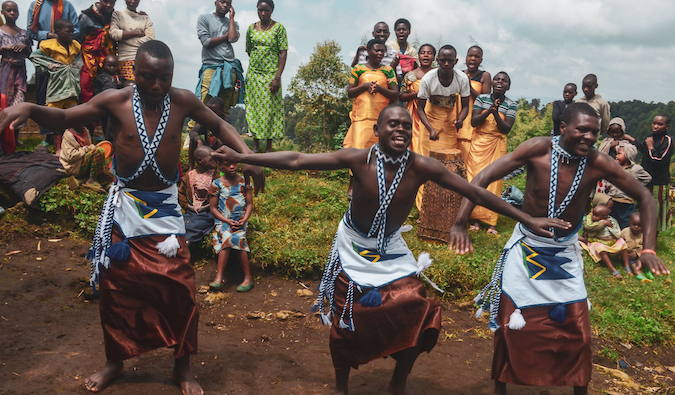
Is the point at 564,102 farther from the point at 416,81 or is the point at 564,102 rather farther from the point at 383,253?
the point at 383,253

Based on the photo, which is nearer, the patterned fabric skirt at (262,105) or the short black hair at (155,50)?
the short black hair at (155,50)

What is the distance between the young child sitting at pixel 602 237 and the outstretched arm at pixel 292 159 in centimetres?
500

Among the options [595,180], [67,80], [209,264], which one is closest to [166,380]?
[209,264]

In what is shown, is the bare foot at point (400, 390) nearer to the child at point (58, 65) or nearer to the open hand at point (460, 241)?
the open hand at point (460, 241)

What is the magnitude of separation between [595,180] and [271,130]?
5730mm

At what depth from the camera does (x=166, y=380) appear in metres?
3.84

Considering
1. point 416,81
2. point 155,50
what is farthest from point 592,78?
point 155,50

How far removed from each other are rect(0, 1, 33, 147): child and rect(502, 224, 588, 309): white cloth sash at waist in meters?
7.02

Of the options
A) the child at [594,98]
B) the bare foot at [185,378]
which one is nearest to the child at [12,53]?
the bare foot at [185,378]

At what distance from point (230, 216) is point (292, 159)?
8.73 ft

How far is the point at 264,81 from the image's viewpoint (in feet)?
27.0

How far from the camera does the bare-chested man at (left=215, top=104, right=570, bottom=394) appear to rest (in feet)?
11.4

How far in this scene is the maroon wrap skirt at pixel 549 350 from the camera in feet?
11.7

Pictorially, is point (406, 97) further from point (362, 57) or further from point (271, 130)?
point (271, 130)
